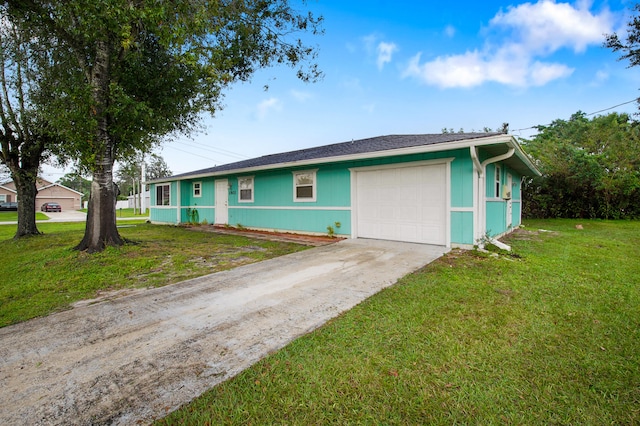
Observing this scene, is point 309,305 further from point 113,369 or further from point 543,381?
point 543,381

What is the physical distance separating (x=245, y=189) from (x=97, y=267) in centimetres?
656

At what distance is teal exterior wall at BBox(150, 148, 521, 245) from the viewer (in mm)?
6246

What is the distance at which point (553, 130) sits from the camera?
26766mm

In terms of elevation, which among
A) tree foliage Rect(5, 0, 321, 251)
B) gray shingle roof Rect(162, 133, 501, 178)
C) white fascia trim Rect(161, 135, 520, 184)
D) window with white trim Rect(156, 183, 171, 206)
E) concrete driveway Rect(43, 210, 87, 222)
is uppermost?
tree foliage Rect(5, 0, 321, 251)

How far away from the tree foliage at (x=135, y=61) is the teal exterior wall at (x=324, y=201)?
3130 mm

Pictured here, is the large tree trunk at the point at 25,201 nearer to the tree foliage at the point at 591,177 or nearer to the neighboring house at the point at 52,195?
the tree foliage at the point at 591,177

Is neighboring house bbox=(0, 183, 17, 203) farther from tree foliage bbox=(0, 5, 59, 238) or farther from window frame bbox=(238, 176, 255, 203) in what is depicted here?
window frame bbox=(238, 176, 255, 203)

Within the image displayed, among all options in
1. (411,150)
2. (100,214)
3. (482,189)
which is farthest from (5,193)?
(482,189)

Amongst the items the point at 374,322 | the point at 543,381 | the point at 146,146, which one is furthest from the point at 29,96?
the point at 543,381

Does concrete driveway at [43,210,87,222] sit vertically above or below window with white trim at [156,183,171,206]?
below

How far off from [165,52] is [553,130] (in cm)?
3277

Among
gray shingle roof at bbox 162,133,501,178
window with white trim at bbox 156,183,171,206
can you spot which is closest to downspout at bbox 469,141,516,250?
gray shingle roof at bbox 162,133,501,178

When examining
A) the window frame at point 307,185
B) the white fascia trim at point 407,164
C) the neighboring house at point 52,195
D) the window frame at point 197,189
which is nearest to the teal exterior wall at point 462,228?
the white fascia trim at point 407,164

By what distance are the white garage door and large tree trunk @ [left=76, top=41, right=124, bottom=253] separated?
20.5ft
